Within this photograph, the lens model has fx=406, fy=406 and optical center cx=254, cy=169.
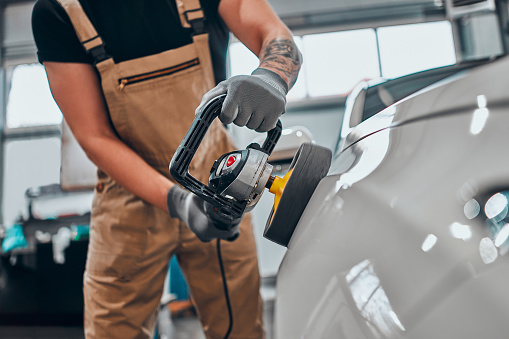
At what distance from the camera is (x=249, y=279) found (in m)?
1.17

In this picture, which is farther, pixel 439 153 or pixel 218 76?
pixel 218 76

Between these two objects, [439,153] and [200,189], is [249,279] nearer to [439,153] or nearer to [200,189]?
[200,189]

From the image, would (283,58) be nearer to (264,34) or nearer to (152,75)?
(264,34)

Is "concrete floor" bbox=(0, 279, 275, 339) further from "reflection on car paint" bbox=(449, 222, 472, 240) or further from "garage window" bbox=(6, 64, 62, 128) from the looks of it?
"garage window" bbox=(6, 64, 62, 128)

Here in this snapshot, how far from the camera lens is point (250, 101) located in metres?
0.69

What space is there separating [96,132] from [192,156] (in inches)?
22.8

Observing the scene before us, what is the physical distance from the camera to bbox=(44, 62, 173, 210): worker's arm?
3.43 ft

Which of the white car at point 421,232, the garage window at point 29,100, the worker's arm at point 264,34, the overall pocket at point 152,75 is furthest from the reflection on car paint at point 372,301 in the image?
the garage window at point 29,100

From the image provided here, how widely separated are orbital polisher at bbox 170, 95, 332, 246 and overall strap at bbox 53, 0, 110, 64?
53 centimetres

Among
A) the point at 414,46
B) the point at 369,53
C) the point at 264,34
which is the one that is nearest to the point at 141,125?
the point at 264,34

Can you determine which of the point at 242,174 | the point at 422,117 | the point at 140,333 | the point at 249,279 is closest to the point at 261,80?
the point at 242,174

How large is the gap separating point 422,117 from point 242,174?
259mm

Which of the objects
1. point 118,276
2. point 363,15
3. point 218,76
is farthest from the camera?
point 363,15

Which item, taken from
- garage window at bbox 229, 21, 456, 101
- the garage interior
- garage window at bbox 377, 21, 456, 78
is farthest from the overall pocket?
garage window at bbox 377, 21, 456, 78
